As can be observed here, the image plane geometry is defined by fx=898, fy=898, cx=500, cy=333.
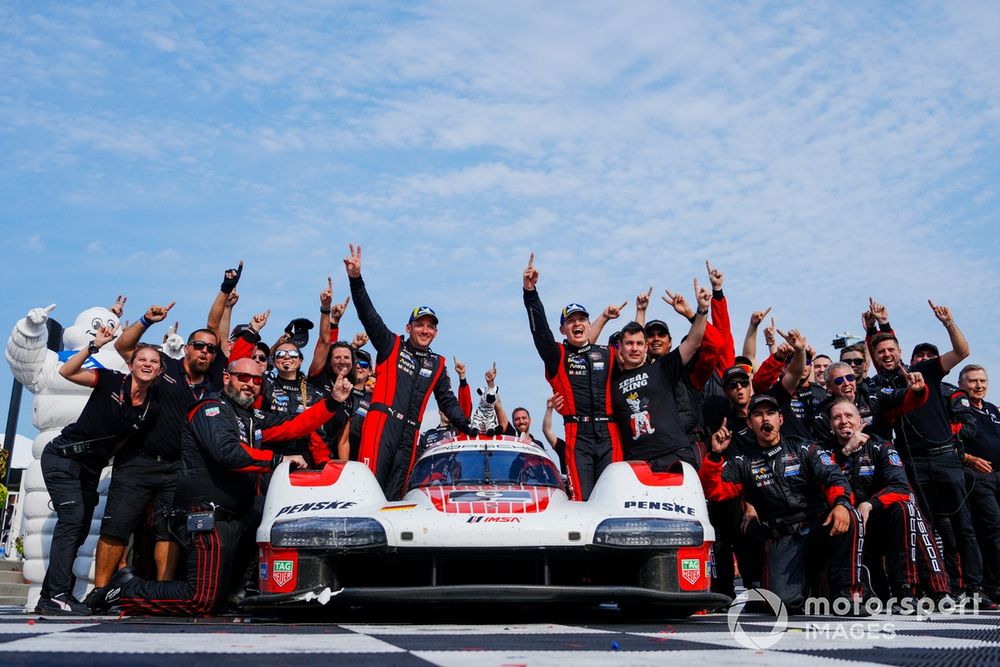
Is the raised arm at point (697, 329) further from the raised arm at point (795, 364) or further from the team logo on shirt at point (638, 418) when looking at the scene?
the raised arm at point (795, 364)

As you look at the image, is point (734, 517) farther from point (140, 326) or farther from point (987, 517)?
point (140, 326)

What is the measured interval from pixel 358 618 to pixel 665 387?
287 cm

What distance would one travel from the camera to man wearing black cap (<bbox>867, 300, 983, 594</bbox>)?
6699 millimetres

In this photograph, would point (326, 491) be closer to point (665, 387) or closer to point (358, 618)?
point (358, 618)

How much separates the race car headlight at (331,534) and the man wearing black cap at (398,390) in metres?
2.30

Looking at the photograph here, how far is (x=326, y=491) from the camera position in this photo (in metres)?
4.89

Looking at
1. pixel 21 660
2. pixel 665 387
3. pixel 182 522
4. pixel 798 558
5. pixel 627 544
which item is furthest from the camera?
pixel 665 387

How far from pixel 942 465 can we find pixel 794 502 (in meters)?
1.78

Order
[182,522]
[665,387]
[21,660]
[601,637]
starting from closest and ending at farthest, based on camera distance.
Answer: [21,660] → [601,637] → [182,522] → [665,387]

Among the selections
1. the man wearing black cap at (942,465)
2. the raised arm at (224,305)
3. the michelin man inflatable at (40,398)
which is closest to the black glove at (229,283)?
the raised arm at (224,305)

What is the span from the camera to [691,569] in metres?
4.38

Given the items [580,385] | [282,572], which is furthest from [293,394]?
[282,572]

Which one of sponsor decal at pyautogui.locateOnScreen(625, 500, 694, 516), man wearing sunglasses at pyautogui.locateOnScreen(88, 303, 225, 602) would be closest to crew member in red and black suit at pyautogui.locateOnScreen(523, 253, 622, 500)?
sponsor decal at pyautogui.locateOnScreen(625, 500, 694, 516)

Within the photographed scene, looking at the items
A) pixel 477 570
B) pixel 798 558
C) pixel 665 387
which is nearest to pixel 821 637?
pixel 477 570
